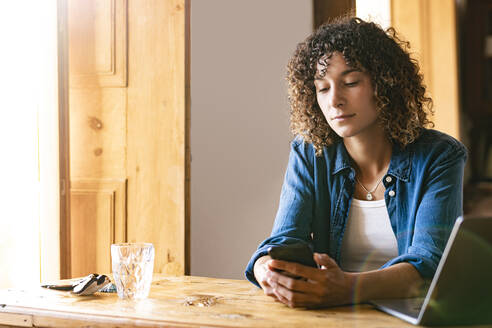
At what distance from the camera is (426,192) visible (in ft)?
4.36

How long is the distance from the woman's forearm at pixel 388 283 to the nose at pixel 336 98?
0.49 metres

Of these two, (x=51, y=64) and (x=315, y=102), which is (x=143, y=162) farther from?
(x=315, y=102)

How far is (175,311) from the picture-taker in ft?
3.01

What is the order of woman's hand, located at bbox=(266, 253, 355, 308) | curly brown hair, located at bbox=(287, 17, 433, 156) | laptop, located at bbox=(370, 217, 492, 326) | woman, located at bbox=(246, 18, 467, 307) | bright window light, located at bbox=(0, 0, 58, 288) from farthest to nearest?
bright window light, located at bbox=(0, 0, 58, 288)
curly brown hair, located at bbox=(287, 17, 433, 156)
woman, located at bbox=(246, 18, 467, 307)
woman's hand, located at bbox=(266, 253, 355, 308)
laptop, located at bbox=(370, 217, 492, 326)

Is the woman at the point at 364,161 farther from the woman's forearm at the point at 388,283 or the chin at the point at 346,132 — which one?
the woman's forearm at the point at 388,283

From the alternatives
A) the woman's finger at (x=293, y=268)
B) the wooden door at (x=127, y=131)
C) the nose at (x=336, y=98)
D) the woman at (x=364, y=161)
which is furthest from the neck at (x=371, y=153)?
the wooden door at (x=127, y=131)

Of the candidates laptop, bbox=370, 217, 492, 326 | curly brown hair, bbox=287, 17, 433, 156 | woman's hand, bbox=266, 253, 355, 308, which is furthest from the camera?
curly brown hair, bbox=287, 17, 433, 156

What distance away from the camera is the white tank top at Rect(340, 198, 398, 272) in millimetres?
1412

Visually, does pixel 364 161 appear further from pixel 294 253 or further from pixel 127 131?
pixel 127 131

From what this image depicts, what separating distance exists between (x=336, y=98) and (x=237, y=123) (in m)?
1.43

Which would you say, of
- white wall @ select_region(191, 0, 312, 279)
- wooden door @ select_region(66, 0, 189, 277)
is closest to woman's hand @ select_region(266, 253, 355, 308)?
wooden door @ select_region(66, 0, 189, 277)

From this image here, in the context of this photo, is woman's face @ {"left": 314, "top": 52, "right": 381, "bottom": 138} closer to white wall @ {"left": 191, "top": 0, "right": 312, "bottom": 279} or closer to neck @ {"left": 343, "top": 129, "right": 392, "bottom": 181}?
neck @ {"left": 343, "top": 129, "right": 392, "bottom": 181}

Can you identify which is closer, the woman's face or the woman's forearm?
the woman's forearm

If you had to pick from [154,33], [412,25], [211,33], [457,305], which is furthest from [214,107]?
[457,305]
